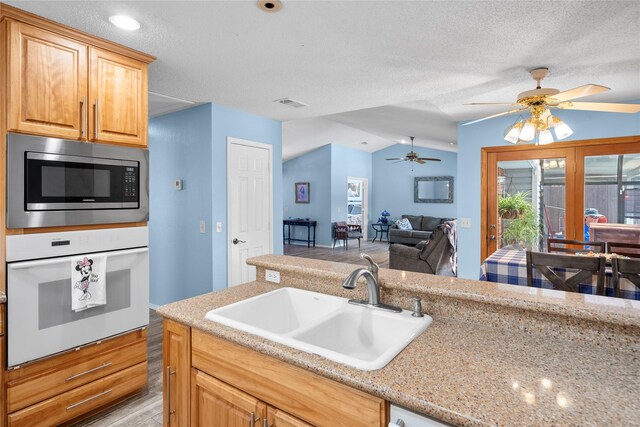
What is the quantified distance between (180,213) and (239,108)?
4.30 feet

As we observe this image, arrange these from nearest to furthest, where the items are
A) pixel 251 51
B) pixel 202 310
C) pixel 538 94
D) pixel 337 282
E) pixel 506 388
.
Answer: pixel 506 388
pixel 202 310
pixel 337 282
pixel 251 51
pixel 538 94

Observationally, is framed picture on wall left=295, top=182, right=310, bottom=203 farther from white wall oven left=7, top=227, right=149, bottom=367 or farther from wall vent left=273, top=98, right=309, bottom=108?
white wall oven left=7, top=227, right=149, bottom=367

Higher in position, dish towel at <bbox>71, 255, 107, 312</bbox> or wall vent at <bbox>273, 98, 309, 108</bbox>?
wall vent at <bbox>273, 98, 309, 108</bbox>

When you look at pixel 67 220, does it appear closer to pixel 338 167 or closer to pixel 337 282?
pixel 337 282

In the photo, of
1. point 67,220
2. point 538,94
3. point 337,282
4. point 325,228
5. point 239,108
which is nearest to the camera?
point 337,282

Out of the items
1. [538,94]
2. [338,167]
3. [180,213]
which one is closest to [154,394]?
[180,213]

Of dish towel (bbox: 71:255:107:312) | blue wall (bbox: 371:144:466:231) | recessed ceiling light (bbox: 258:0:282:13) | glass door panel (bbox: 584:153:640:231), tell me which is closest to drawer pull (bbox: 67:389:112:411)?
dish towel (bbox: 71:255:107:312)

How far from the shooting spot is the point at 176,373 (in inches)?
61.2

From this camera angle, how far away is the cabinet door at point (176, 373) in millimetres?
1508

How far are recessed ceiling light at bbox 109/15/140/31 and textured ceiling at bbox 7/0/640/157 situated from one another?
5 centimetres

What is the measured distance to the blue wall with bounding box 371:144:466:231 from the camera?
10243 millimetres

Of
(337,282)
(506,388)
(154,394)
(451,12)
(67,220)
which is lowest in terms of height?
(154,394)

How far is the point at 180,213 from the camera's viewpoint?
3.94 meters

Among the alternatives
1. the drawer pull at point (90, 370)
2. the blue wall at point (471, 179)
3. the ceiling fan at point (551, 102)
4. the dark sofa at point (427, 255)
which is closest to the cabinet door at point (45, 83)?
the drawer pull at point (90, 370)
